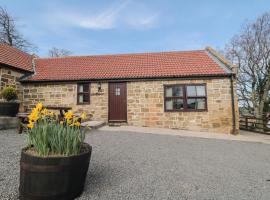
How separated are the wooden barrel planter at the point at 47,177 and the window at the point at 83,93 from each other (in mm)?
9162

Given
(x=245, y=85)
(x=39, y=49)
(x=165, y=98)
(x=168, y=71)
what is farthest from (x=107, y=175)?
(x=39, y=49)

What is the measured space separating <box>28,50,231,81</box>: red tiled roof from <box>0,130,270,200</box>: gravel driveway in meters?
6.10

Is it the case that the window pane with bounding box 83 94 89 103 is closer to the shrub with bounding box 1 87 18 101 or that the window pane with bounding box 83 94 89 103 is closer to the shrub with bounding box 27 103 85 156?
the shrub with bounding box 1 87 18 101

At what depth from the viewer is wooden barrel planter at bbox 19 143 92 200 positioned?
2.44m

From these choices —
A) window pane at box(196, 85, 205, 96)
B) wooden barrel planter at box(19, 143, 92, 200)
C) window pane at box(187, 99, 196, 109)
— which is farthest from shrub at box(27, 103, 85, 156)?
window pane at box(196, 85, 205, 96)

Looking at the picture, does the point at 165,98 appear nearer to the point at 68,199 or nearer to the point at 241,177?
the point at 241,177

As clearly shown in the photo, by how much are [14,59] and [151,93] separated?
8.31 metres

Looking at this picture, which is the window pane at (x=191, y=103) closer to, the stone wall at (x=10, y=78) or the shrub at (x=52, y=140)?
the shrub at (x=52, y=140)

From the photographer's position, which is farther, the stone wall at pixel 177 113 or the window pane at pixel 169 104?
the window pane at pixel 169 104

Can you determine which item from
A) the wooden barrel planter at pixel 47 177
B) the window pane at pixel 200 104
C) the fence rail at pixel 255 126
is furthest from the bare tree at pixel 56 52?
the wooden barrel planter at pixel 47 177

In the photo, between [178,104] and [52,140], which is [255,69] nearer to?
[178,104]

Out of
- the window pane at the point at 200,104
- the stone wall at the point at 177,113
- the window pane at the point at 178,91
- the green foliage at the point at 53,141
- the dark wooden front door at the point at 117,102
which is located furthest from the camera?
the dark wooden front door at the point at 117,102

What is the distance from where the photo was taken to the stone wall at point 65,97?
11391mm

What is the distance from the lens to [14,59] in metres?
11.8
